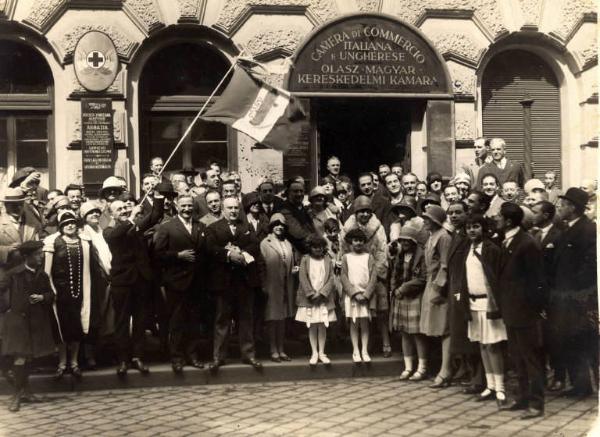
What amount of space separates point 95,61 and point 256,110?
9.65 feet

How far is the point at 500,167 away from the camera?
33.2 feet

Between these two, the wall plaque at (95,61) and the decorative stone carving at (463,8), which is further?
the decorative stone carving at (463,8)

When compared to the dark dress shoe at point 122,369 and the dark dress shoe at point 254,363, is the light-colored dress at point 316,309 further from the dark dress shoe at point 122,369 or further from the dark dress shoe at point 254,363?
the dark dress shoe at point 122,369

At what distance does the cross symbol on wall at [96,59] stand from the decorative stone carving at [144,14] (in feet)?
2.39

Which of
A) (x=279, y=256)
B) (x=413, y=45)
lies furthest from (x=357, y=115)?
(x=279, y=256)

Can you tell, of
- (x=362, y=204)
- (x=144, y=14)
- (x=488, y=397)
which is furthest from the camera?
(x=144, y=14)

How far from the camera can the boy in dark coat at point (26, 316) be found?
6.89 m

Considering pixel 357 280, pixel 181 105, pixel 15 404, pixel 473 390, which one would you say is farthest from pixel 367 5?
pixel 15 404

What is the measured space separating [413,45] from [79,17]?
195 inches

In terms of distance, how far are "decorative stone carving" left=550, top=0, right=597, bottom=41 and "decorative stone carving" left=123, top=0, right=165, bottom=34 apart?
20.3 ft

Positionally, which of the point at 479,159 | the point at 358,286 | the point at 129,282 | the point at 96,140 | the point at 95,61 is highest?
the point at 95,61

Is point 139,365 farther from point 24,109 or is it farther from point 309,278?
point 24,109

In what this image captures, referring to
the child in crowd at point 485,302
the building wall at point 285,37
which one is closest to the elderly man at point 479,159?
the building wall at point 285,37

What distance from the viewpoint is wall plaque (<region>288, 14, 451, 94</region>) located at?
11.0m
